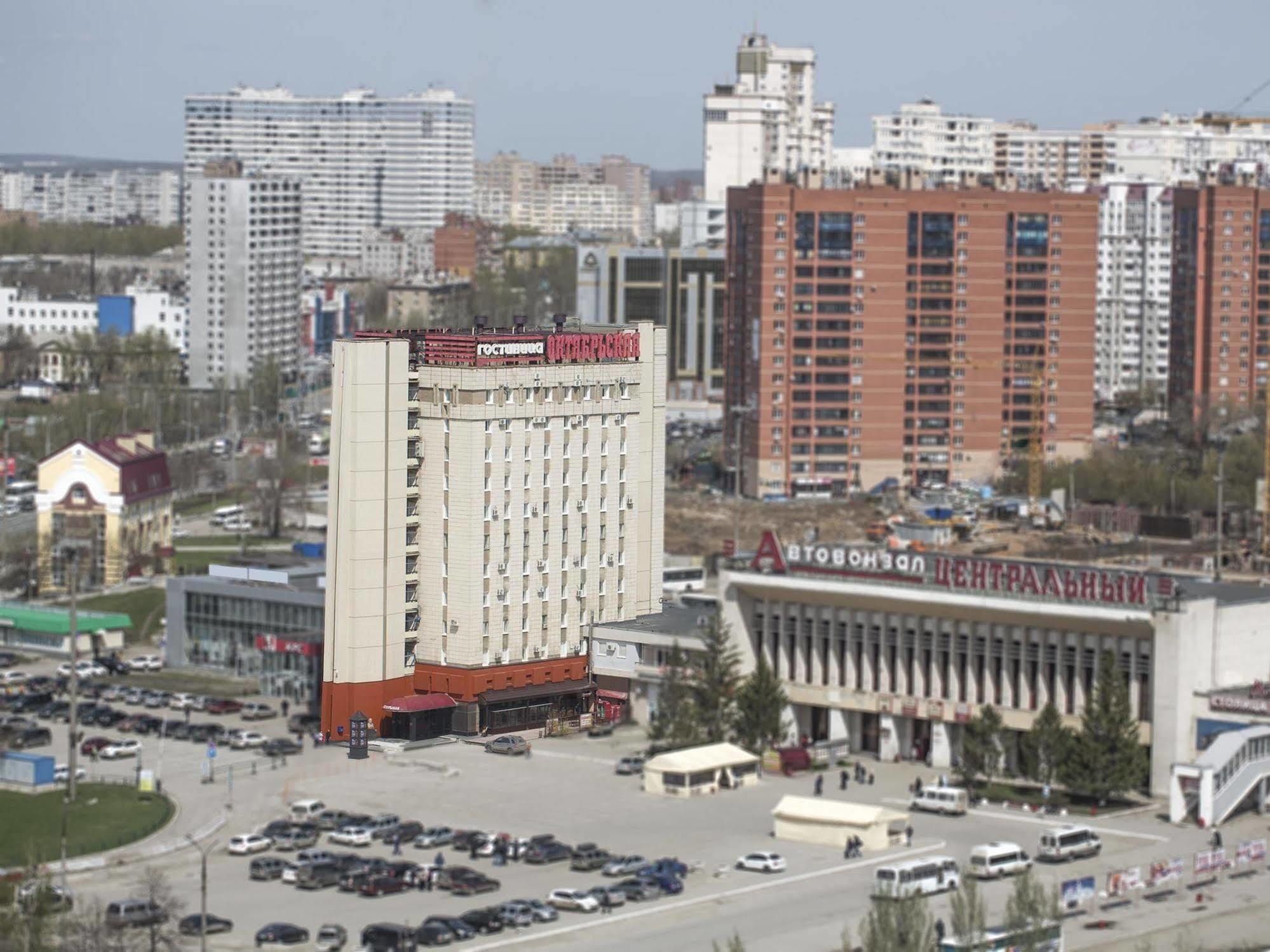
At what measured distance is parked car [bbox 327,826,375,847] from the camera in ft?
54.3

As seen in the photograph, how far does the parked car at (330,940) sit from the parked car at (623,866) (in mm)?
1969

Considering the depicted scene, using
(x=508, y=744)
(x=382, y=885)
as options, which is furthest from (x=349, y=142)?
(x=508, y=744)

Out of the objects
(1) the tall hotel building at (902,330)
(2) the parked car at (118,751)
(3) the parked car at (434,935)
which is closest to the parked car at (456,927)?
(3) the parked car at (434,935)

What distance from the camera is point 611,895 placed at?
48.9 feet

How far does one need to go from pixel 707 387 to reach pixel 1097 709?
30.2m

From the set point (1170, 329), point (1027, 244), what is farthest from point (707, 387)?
point (1027, 244)

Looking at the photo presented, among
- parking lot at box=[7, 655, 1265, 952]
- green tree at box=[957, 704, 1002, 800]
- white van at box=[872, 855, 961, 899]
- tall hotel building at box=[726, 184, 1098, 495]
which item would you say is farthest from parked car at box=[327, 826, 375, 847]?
tall hotel building at box=[726, 184, 1098, 495]

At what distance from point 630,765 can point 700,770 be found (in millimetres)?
545

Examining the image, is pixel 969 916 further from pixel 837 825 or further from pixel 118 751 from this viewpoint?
pixel 118 751

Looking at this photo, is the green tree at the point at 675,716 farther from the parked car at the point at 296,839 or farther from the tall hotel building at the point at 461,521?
the tall hotel building at the point at 461,521

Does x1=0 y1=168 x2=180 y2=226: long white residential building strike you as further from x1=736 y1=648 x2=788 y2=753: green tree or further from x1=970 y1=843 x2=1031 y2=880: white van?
x1=970 y1=843 x2=1031 y2=880: white van

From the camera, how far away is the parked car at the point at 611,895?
14844 millimetres

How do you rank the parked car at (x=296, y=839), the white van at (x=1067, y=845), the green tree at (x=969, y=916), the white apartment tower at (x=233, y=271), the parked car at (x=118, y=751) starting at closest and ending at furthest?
the green tree at (x=969, y=916), the white van at (x=1067, y=845), the parked car at (x=296, y=839), the parked car at (x=118, y=751), the white apartment tower at (x=233, y=271)

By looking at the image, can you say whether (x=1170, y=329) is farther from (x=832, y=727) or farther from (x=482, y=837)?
(x=482, y=837)
